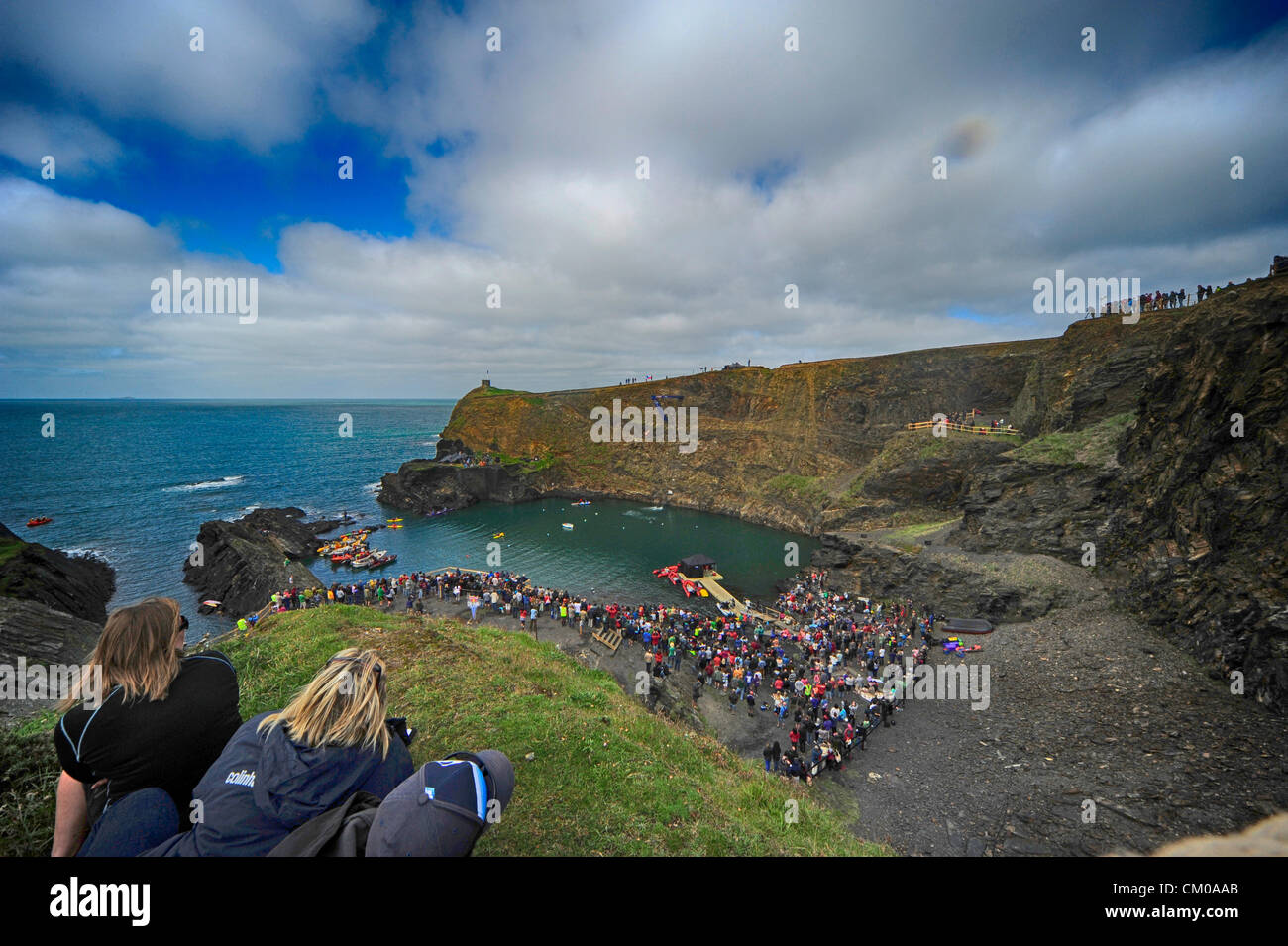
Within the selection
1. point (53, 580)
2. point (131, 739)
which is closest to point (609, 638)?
point (131, 739)

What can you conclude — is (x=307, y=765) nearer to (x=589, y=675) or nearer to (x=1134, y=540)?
(x=589, y=675)

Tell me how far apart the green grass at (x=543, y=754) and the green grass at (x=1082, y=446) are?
32.4m

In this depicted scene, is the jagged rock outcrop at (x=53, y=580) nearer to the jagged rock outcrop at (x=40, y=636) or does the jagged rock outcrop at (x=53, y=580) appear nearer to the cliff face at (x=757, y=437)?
the jagged rock outcrop at (x=40, y=636)

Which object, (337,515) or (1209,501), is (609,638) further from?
(337,515)

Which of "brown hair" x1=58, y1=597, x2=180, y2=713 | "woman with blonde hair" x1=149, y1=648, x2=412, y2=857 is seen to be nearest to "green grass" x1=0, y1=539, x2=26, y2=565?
"brown hair" x1=58, y1=597, x2=180, y2=713

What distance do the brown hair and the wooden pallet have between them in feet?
70.1

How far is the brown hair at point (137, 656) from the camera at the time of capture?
2.83 meters

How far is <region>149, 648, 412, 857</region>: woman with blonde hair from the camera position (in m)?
2.38

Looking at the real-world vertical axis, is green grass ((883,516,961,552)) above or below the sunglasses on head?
below

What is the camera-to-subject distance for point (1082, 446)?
102 ft

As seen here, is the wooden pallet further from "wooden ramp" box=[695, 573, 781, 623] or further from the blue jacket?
the blue jacket

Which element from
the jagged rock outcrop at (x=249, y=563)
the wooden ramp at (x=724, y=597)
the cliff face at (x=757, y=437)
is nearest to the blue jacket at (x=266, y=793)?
the wooden ramp at (x=724, y=597)

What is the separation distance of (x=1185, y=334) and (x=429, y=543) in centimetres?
5432

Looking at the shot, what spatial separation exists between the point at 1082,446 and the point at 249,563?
5584cm
